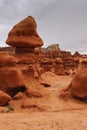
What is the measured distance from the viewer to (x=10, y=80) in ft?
61.8

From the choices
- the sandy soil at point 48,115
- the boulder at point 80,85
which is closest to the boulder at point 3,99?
the sandy soil at point 48,115

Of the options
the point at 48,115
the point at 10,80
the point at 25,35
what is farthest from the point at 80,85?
the point at 25,35

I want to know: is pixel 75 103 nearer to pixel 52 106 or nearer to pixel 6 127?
pixel 52 106

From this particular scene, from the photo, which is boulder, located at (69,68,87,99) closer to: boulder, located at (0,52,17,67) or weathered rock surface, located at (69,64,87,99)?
weathered rock surface, located at (69,64,87,99)

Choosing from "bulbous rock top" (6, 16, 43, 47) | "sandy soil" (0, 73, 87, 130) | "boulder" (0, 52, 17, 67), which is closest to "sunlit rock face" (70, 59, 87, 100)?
"sandy soil" (0, 73, 87, 130)

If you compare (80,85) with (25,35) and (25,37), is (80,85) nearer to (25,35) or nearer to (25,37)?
(25,37)

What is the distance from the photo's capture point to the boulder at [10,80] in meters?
18.8

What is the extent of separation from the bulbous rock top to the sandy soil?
453 centimetres

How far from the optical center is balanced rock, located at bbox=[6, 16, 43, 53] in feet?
75.2

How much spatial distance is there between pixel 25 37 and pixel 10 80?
5163 millimetres

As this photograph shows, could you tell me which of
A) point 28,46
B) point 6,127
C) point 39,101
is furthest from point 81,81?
point 6,127

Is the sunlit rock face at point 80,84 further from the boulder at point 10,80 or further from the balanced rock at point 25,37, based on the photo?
the balanced rock at point 25,37

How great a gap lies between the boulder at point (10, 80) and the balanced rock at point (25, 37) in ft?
14.0

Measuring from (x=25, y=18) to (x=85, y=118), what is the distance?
37.9 ft
